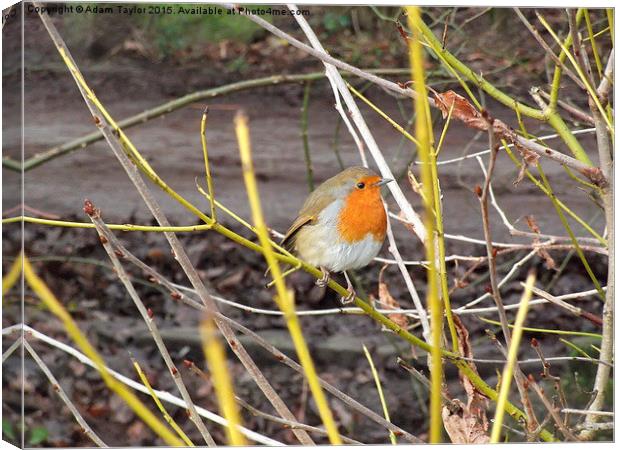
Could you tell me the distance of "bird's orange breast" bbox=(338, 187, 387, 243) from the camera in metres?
1.57

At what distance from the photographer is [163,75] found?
137 inches

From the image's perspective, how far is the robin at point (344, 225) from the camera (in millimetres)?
1569

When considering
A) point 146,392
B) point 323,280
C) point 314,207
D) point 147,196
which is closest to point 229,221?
point 314,207

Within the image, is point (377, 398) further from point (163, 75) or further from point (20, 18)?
point (20, 18)

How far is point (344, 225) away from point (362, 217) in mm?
34

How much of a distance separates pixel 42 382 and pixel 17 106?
55.2 inches

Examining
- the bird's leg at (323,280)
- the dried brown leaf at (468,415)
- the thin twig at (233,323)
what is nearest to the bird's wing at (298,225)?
the bird's leg at (323,280)

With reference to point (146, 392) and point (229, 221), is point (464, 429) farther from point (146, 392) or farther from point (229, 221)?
point (229, 221)

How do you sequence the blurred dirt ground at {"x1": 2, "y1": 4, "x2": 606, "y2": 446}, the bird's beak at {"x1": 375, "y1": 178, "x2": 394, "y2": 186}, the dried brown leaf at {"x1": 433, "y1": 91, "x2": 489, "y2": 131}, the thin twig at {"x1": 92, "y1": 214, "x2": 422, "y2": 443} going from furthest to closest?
the blurred dirt ground at {"x1": 2, "y1": 4, "x2": 606, "y2": 446}, the bird's beak at {"x1": 375, "y1": 178, "x2": 394, "y2": 186}, the dried brown leaf at {"x1": 433, "y1": 91, "x2": 489, "y2": 131}, the thin twig at {"x1": 92, "y1": 214, "x2": 422, "y2": 443}

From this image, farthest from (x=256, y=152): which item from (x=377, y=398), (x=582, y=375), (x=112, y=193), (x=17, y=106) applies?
(x=17, y=106)

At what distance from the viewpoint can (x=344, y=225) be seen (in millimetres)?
1589

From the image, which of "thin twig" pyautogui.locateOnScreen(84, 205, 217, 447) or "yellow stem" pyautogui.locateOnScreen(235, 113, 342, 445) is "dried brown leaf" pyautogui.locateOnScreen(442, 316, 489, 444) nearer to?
"thin twig" pyautogui.locateOnScreen(84, 205, 217, 447)

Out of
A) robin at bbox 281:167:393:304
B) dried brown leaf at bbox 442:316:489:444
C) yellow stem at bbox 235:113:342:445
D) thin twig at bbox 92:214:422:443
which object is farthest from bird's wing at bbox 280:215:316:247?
yellow stem at bbox 235:113:342:445

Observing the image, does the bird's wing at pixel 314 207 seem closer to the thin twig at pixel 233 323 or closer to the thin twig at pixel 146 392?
the thin twig at pixel 146 392
